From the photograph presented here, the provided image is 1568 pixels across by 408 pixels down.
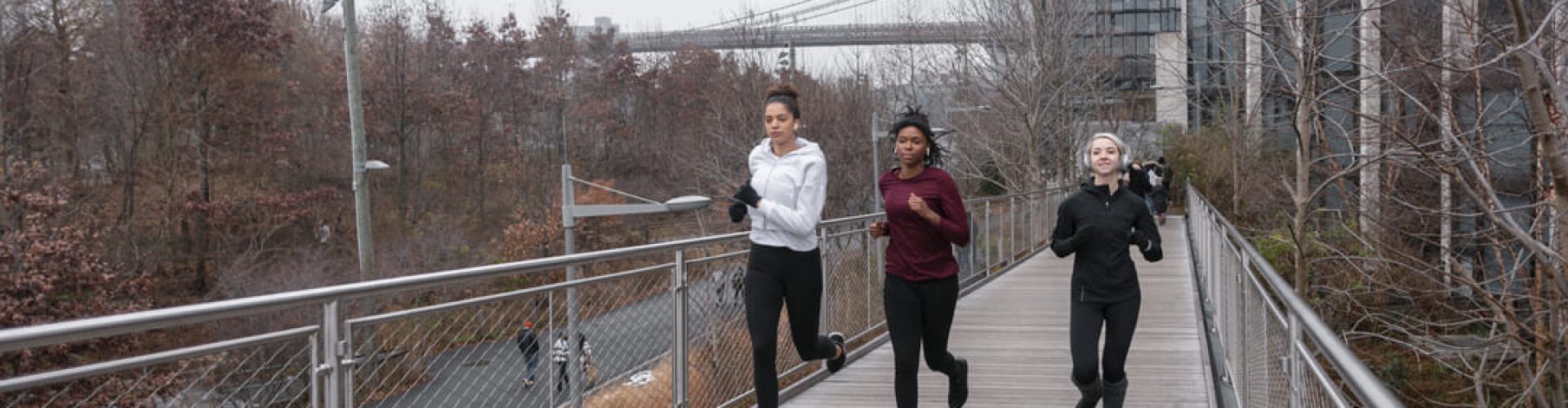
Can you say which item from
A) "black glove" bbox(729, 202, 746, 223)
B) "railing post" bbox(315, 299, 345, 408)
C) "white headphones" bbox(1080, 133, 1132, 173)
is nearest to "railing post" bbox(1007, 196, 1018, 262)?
"white headphones" bbox(1080, 133, 1132, 173)

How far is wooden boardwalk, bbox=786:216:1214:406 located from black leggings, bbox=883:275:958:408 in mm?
1535

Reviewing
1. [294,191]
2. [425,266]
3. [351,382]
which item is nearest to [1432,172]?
[351,382]

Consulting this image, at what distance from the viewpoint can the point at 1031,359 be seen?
858cm

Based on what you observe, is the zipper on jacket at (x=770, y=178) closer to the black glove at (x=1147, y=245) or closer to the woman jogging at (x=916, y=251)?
the woman jogging at (x=916, y=251)

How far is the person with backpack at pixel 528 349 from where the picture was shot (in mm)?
4332

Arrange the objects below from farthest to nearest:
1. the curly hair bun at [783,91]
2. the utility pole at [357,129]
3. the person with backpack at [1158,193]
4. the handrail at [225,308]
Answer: the person with backpack at [1158,193]
the utility pole at [357,129]
the curly hair bun at [783,91]
the handrail at [225,308]

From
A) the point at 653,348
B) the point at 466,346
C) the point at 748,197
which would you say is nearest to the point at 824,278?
the point at 653,348

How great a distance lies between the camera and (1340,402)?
2418 millimetres

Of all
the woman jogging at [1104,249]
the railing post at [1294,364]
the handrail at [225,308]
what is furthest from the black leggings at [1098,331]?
the handrail at [225,308]

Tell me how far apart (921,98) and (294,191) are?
1923 centimetres

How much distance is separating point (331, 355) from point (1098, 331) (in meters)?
3.08

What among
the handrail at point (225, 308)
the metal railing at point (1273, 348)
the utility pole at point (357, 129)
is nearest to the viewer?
the metal railing at point (1273, 348)

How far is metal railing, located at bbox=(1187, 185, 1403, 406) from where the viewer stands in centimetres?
219

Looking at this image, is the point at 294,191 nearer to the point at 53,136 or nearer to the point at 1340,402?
the point at 53,136
